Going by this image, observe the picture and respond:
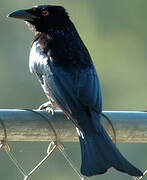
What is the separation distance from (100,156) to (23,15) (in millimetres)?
2327

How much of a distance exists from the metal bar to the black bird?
0.51 ft

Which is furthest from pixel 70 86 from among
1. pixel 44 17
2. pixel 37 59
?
pixel 44 17

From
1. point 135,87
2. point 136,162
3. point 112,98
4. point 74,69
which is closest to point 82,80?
point 74,69

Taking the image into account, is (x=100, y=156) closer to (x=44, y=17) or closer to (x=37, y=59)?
(x=37, y=59)

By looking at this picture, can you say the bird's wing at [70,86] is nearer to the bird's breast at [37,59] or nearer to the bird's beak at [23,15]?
the bird's breast at [37,59]

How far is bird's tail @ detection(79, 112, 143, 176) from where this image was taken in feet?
16.3

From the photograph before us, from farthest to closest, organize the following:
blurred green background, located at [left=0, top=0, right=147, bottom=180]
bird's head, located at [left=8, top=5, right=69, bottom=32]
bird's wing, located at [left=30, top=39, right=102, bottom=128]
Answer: blurred green background, located at [left=0, top=0, right=147, bottom=180]
bird's head, located at [left=8, top=5, right=69, bottom=32]
bird's wing, located at [left=30, top=39, right=102, bottom=128]

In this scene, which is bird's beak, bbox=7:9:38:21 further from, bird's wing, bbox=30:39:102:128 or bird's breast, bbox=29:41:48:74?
bird's wing, bbox=30:39:102:128

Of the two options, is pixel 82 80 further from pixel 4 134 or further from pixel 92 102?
pixel 4 134

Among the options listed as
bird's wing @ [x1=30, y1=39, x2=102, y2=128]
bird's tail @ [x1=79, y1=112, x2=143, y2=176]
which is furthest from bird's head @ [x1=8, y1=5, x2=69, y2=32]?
bird's tail @ [x1=79, y1=112, x2=143, y2=176]

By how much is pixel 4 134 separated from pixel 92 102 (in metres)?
1.30

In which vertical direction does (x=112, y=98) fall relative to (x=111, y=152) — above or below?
below

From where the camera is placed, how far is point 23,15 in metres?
7.27

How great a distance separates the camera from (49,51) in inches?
267
